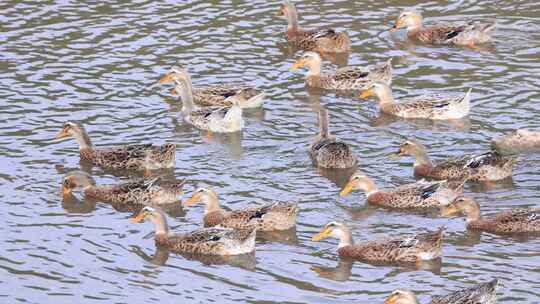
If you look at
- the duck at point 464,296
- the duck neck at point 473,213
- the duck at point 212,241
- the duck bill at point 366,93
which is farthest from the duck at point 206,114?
the duck at point 464,296

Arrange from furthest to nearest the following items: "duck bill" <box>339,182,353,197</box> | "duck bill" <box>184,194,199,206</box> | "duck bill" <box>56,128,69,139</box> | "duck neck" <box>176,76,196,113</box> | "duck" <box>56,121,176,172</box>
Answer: "duck neck" <box>176,76,196,113</box> → "duck bill" <box>56,128,69,139</box> → "duck" <box>56,121,176,172</box> → "duck bill" <box>339,182,353,197</box> → "duck bill" <box>184,194,199,206</box>

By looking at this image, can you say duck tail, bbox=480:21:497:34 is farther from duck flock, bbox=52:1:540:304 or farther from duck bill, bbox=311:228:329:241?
duck bill, bbox=311:228:329:241

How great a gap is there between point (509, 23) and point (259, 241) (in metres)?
10.2

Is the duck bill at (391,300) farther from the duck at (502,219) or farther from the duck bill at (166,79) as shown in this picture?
the duck bill at (166,79)

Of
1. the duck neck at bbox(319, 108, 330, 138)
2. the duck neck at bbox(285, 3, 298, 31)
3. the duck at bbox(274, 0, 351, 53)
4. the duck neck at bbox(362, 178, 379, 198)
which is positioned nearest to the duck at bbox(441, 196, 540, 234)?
the duck neck at bbox(362, 178, 379, 198)

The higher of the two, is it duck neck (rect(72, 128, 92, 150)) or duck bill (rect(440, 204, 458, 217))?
duck neck (rect(72, 128, 92, 150))

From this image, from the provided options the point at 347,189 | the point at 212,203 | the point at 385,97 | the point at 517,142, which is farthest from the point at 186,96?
the point at 517,142

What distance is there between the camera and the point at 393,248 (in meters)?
15.6

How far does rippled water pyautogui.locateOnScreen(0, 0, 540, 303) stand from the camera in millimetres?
15047

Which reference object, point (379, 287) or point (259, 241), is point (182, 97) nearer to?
point (259, 241)

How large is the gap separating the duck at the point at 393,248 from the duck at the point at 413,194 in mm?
1562

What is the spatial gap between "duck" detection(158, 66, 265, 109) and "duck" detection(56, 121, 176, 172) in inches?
91.1

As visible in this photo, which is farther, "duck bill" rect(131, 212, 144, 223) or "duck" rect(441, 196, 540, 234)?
"duck bill" rect(131, 212, 144, 223)

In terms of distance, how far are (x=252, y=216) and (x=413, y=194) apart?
2.17 metres
